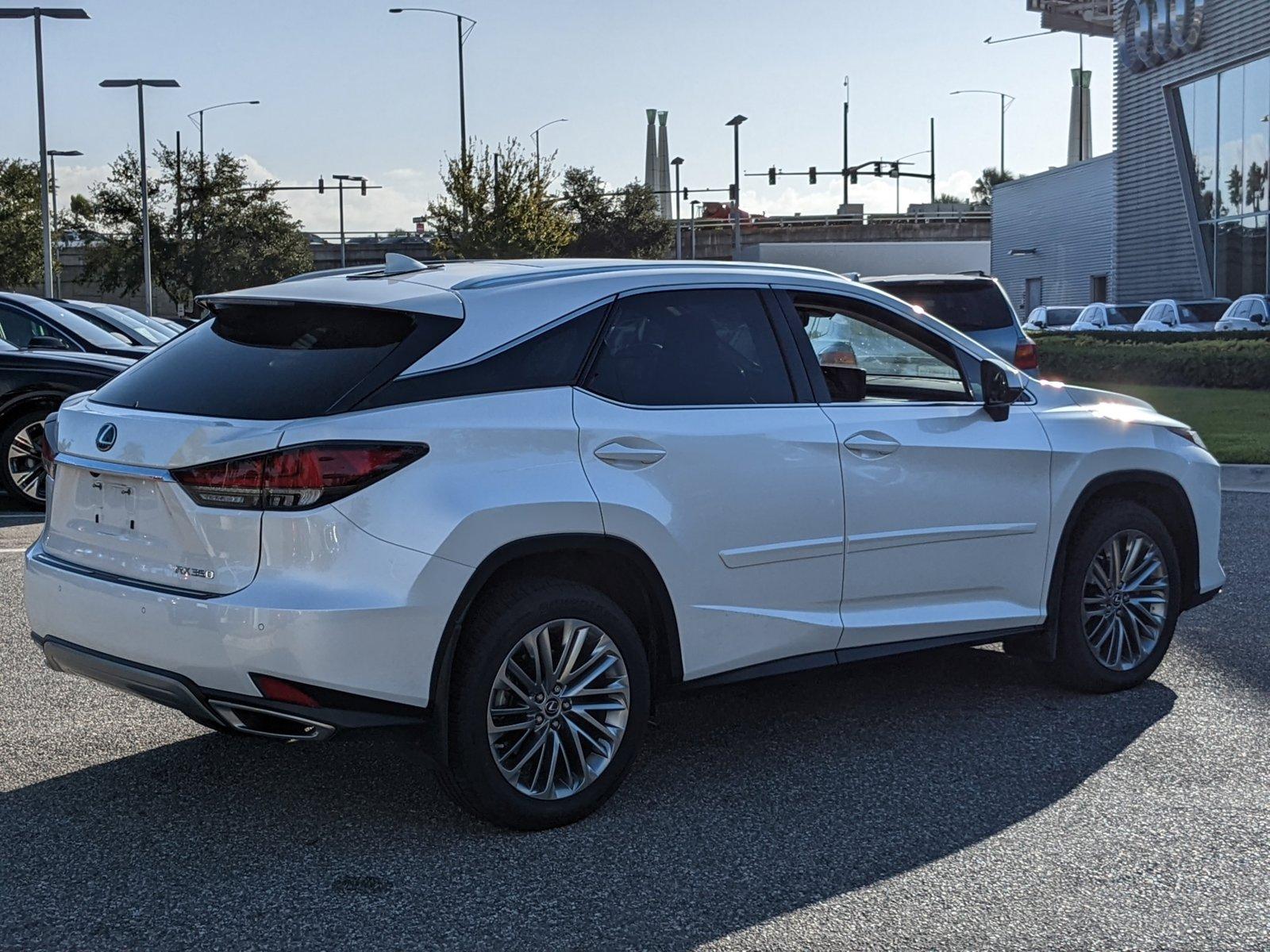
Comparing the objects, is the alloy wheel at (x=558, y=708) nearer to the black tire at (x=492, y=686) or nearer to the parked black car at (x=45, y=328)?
the black tire at (x=492, y=686)

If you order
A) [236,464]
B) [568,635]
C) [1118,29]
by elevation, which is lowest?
[568,635]

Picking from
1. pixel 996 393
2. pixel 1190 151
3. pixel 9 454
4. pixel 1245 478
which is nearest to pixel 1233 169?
pixel 1190 151

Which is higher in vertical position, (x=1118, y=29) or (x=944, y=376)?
(x=1118, y=29)

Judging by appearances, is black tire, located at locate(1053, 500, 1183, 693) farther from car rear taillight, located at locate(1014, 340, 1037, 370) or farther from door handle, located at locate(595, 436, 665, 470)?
car rear taillight, located at locate(1014, 340, 1037, 370)

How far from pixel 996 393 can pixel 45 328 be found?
10601mm

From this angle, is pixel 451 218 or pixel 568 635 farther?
pixel 451 218

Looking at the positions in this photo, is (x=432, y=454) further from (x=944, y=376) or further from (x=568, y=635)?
(x=944, y=376)

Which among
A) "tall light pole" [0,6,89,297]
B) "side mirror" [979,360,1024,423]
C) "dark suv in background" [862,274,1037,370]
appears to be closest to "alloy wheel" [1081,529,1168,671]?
"side mirror" [979,360,1024,423]

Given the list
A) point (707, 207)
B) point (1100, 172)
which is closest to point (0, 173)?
point (1100, 172)

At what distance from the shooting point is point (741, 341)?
5297 mm

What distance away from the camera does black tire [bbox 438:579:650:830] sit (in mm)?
4449

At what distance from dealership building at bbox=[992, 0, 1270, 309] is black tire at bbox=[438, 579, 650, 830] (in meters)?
38.8

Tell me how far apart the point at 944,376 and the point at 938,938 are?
103 inches

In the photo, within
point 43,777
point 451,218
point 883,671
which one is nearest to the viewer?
point 43,777
